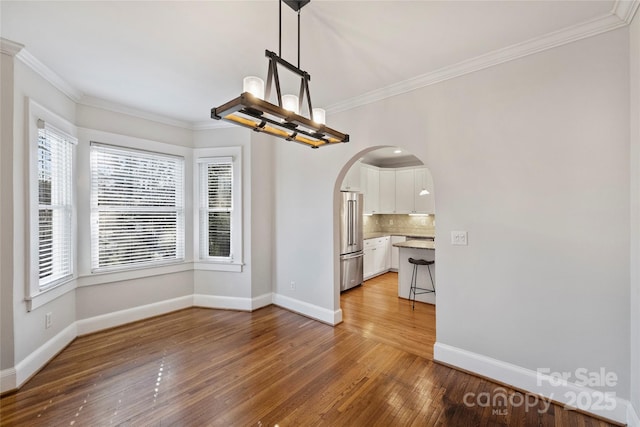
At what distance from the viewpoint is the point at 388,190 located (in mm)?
6953

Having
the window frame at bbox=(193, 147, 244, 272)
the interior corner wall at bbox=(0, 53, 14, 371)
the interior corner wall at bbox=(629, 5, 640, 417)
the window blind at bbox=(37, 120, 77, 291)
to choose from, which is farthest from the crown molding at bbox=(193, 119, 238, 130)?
the interior corner wall at bbox=(629, 5, 640, 417)

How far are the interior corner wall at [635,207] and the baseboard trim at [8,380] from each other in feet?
15.3

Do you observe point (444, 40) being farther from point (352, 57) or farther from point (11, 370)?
A: point (11, 370)

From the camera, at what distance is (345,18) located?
2.01 metres

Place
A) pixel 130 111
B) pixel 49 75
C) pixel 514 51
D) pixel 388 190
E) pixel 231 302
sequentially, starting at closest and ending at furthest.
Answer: pixel 514 51
pixel 49 75
pixel 130 111
pixel 231 302
pixel 388 190

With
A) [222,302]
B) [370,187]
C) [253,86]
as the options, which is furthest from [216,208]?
[370,187]

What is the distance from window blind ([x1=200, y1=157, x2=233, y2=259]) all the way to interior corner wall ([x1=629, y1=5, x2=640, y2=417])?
4250 mm

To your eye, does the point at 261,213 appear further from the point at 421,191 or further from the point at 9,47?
the point at 421,191

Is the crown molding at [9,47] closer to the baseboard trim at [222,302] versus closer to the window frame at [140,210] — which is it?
the window frame at [140,210]

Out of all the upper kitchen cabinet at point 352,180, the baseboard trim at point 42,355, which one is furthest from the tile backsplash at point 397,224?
the baseboard trim at point 42,355

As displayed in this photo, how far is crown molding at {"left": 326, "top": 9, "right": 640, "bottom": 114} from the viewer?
198 centimetres

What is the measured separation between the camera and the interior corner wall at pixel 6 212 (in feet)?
7.51

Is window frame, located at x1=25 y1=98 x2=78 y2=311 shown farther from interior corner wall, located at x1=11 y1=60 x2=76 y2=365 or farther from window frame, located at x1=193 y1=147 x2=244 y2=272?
window frame, located at x1=193 y1=147 x2=244 y2=272

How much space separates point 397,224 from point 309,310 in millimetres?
4270
